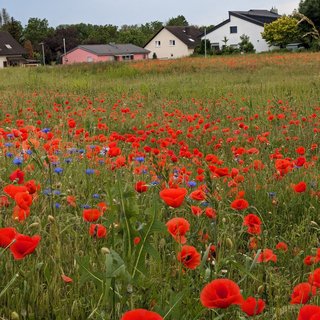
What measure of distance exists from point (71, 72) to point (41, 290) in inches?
845

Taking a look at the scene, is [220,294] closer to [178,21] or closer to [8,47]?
[8,47]

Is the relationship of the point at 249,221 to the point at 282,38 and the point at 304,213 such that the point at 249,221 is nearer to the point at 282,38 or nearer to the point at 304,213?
the point at 304,213

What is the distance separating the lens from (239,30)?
59.5 m

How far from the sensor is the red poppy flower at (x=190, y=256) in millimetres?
1421

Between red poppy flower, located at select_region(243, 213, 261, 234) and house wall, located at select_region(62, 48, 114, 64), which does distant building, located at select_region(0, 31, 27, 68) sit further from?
red poppy flower, located at select_region(243, 213, 261, 234)

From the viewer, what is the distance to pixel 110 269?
46.3 inches

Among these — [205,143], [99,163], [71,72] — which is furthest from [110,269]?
[71,72]

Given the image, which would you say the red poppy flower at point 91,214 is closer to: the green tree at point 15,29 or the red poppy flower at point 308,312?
the red poppy flower at point 308,312

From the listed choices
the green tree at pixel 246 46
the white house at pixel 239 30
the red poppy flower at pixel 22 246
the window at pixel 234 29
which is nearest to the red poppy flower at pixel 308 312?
the red poppy flower at pixel 22 246

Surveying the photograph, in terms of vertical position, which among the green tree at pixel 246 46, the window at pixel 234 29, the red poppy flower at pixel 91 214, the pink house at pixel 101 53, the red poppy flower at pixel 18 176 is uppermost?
the window at pixel 234 29

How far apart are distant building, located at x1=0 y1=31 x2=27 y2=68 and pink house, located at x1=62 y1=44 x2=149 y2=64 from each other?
6463 mm

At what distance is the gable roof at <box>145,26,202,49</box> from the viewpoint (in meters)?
69.9

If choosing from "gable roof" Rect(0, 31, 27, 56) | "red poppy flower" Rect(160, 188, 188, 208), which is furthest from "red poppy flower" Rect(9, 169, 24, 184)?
"gable roof" Rect(0, 31, 27, 56)

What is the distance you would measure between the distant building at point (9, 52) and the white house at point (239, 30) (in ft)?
74.5
